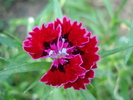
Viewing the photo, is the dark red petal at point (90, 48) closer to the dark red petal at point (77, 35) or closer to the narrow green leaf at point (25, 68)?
the dark red petal at point (77, 35)

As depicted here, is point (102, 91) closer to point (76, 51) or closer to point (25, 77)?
point (25, 77)

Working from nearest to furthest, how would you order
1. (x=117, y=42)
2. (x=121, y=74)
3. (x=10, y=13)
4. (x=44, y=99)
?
(x=44, y=99) → (x=121, y=74) → (x=117, y=42) → (x=10, y=13)

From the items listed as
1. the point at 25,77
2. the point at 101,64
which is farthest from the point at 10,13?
the point at 101,64

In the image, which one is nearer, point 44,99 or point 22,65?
point 22,65

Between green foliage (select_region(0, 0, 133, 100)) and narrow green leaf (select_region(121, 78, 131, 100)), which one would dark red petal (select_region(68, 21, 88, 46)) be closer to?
green foliage (select_region(0, 0, 133, 100))

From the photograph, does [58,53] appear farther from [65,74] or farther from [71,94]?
[71,94]

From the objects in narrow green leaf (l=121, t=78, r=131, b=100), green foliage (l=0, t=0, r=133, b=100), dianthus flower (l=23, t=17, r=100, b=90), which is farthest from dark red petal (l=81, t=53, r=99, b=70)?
narrow green leaf (l=121, t=78, r=131, b=100)

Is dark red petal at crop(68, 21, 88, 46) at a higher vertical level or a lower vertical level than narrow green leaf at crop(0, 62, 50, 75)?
higher

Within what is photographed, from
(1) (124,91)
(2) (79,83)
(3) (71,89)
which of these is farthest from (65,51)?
(1) (124,91)

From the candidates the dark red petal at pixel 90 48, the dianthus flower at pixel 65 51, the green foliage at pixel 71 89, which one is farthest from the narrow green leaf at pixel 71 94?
the dark red petal at pixel 90 48
